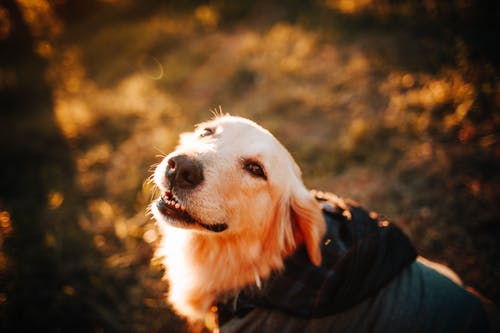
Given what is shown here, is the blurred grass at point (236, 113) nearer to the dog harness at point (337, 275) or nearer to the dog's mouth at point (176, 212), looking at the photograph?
the dog's mouth at point (176, 212)

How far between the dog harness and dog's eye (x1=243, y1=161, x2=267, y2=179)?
0.70 m

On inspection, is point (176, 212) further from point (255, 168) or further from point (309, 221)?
point (309, 221)

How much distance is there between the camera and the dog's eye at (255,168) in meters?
2.08

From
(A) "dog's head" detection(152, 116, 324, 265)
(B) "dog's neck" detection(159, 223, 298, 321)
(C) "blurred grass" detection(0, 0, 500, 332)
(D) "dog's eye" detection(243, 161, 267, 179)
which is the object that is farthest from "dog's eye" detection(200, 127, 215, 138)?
(B) "dog's neck" detection(159, 223, 298, 321)

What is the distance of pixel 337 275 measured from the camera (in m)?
1.78

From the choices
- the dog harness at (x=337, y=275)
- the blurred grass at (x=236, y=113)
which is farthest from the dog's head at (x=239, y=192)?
the blurred grass at (x=236, y=113)

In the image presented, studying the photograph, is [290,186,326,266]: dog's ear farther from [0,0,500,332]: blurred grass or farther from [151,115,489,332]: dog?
[0,0,500,332]: blurred grass

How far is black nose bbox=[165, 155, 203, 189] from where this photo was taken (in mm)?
1852

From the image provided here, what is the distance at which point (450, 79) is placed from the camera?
5.27 m

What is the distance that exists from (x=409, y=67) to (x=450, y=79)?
3.04ft

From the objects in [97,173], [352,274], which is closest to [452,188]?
[352,274]

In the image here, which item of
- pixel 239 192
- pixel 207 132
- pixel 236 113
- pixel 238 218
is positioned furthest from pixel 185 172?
pixel 236 113

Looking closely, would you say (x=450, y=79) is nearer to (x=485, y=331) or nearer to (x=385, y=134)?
(x=385, y=134)

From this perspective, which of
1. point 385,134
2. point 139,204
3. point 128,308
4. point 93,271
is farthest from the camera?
point 385,134
